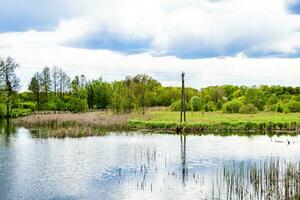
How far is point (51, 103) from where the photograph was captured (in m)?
82.8

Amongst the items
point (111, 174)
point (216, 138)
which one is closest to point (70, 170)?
point (111, 174)

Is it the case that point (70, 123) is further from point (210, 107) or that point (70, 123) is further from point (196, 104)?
point (210, 107)

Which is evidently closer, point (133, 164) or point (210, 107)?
point (133, 164)

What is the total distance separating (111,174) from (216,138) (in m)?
21.9

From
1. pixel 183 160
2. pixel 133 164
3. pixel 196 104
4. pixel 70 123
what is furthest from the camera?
pixel 196 104

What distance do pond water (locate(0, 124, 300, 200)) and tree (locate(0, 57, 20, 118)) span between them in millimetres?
27900

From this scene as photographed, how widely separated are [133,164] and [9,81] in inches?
2147

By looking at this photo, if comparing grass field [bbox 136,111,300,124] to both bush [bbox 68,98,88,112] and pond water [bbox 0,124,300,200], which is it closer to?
pond water [bbox 0,124,300,200]

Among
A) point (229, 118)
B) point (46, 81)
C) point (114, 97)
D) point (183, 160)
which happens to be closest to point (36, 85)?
point (46, 81)

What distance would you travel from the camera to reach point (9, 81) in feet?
250

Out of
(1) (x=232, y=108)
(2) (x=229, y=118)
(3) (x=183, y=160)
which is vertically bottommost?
(3) (x=183, y=160)

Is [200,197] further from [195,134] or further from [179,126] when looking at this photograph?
[179,126]

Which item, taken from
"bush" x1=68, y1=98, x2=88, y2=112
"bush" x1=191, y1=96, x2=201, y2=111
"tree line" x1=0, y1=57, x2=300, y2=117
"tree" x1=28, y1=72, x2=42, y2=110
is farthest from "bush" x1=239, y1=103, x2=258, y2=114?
"tree" x1=28, y1=72, x2=42, y2=110

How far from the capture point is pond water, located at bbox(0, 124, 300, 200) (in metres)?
19.8
